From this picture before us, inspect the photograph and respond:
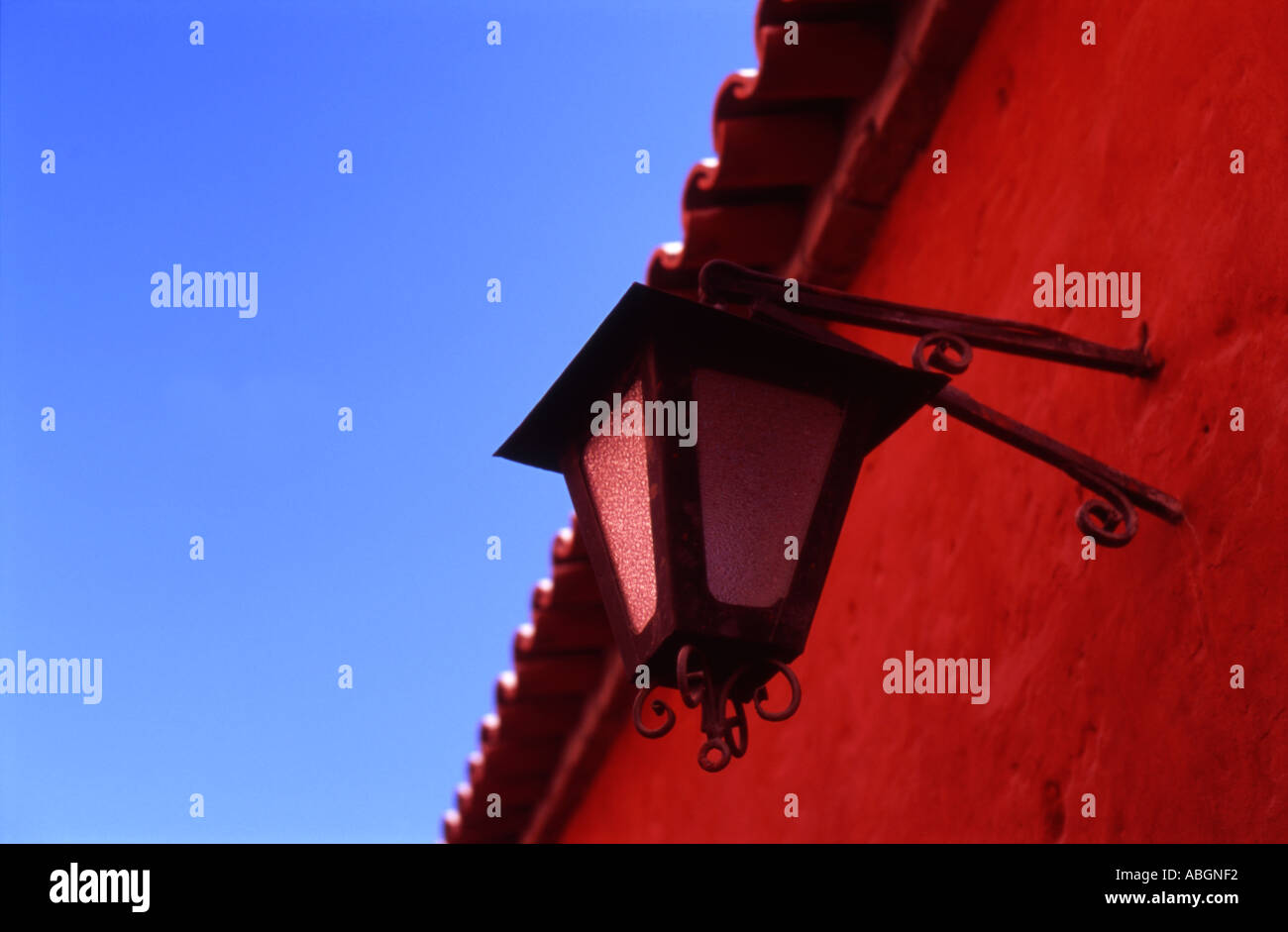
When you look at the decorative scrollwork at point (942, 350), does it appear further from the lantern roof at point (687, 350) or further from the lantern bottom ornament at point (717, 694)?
the lantern bottom ornament at point (717, 694)

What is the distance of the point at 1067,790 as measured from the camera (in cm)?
302

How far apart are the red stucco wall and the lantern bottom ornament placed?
75 centimetres

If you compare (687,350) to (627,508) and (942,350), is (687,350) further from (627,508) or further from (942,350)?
(942,350)

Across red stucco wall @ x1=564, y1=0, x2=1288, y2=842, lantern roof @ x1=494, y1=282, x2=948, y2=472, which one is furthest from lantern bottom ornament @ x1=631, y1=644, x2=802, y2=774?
red stucco wall @ x1=564, y1=0, x2=1288, y2=842

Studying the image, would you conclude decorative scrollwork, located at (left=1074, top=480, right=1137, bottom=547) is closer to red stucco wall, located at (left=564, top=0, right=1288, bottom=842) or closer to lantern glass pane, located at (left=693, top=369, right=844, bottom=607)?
red stucco wall, located at (left=564, top=0, right=1288, bottom=842)

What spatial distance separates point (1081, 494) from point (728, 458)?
0.95 meters

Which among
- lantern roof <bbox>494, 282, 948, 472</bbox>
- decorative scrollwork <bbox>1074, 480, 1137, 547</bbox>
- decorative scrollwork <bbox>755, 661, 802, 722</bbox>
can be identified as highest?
lantern roof <bbox>494, 282, 948, 472</bbox>

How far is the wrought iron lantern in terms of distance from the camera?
7.90 ft

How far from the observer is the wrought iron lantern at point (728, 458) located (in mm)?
2408

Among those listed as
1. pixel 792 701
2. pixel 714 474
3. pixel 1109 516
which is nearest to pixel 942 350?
pixel 1109 516

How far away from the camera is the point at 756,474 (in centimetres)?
254

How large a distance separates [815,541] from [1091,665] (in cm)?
78
